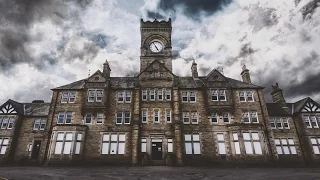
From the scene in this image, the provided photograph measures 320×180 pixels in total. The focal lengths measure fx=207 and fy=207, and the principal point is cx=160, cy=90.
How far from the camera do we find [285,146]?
106ft

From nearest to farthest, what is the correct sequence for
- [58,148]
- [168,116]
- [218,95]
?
[58,148], [168,116], [218,95]

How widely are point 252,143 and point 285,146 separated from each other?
7.69m

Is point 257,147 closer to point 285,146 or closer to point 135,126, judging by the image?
point 285,146

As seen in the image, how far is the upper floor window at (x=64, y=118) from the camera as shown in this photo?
31073 mm

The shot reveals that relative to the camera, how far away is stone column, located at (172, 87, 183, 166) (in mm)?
27795

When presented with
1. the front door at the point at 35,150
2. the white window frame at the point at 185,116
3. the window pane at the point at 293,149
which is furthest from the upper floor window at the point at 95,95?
the window pane at the point at 293,149

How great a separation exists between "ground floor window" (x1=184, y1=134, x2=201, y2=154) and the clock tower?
1589 cm

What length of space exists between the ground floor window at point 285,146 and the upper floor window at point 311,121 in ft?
12.1

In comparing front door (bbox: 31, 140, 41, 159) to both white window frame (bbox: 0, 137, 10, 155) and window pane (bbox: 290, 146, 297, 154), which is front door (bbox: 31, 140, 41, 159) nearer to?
white window frame (bbox: 0, 137, 10, 155)

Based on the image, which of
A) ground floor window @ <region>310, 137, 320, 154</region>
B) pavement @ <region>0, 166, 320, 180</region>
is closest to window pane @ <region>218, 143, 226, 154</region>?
pavement @ <region>0, 166, 320, 180</region>

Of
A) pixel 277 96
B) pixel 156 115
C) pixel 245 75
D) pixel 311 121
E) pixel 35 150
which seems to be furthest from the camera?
pixel 277 96

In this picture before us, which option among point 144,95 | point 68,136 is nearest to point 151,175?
point 68,136

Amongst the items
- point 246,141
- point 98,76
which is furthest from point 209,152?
point 98,76

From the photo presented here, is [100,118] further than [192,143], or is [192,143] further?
[100,118]
